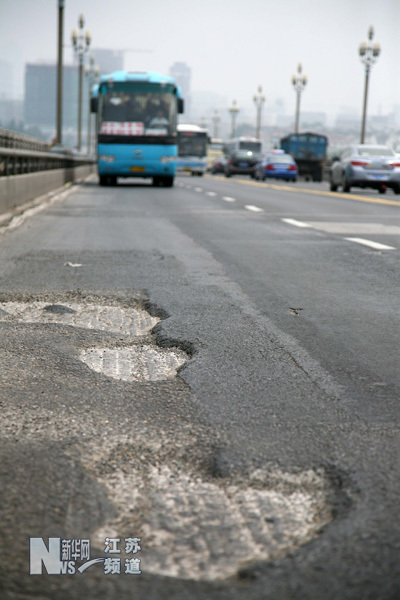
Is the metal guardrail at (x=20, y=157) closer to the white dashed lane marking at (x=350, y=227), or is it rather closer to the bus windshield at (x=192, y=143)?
the white dashed lane marking at (x=350, y=227)

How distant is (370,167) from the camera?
27484mm

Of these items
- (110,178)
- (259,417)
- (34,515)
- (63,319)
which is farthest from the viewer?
(110,178)

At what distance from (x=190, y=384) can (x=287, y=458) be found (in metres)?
1.03

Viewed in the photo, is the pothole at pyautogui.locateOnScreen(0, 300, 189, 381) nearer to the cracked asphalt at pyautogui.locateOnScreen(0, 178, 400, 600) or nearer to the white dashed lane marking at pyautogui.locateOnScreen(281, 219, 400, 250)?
the cracked asphalt at pyautogui.locateOnScreen(0, 178, 400, 600)

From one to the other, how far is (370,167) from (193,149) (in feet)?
105

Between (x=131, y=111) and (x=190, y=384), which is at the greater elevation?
(x=131, y=111)

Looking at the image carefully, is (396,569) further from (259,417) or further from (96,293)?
(96,293)

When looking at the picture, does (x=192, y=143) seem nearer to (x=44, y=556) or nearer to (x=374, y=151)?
(x=374, y=151)

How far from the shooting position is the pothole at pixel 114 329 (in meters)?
4.01

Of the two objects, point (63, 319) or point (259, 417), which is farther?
point (63, 319)

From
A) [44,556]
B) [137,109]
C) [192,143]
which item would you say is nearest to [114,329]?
[44,556]

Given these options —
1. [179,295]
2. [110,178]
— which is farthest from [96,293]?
[110,178]

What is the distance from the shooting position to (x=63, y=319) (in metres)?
5.24

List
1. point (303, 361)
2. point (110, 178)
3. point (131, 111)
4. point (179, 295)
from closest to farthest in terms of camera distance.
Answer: point (303, 361) → point (179, 295) → point (131, 111) → point (110, 178)
